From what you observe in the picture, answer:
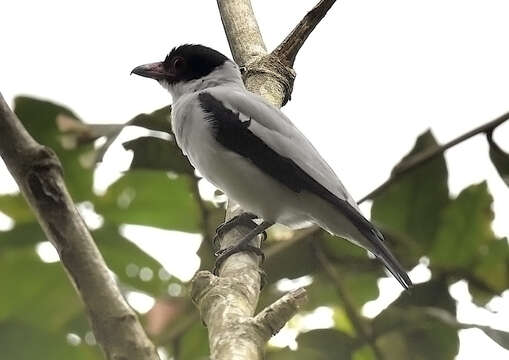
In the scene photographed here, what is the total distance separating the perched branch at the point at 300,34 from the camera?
2.96 meters

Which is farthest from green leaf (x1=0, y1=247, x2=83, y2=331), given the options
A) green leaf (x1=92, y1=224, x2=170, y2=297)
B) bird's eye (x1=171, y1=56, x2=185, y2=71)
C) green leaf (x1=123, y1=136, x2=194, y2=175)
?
bird's eye (x1=171, y1=56, x2=185, y2=71)

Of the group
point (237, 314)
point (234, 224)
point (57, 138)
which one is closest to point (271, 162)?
point (234, 224)

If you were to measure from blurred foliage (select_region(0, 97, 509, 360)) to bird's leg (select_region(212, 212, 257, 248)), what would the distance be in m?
0.16

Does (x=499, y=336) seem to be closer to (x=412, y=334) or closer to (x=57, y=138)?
(x=412, y=334)

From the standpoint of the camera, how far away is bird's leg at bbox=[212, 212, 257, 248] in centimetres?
256

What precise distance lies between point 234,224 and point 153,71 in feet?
3.12

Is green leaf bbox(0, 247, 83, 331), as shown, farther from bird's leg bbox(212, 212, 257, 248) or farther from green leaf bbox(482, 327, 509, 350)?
green leaf bbox(482, 327, 509, 350)

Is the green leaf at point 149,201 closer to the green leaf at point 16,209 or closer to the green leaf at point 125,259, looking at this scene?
the green leaf at point 125,259

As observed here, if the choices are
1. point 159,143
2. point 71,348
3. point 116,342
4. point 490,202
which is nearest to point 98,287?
point 116,342

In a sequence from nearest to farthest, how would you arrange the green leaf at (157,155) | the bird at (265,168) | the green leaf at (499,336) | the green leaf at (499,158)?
the green leaf at (499,336) < the bird at (265,168) < the green leaf at (499,158) < the green leaf at (157,155)

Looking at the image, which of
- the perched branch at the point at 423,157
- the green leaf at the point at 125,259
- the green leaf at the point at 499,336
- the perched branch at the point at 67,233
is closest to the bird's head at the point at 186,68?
the green leaf at the point at 125,259

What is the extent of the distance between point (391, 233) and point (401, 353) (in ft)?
1.41

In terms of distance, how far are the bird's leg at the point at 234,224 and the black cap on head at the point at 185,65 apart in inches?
30.7

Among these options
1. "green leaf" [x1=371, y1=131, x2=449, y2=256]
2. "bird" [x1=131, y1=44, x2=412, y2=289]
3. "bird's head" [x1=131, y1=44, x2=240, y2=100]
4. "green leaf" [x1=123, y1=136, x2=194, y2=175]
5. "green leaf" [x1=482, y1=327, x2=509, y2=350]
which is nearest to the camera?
"green leaf" [x1=482, y1=327, x2=509, y2=350]
